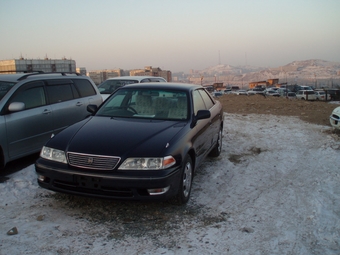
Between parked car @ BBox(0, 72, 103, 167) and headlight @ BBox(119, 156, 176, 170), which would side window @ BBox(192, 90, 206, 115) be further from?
parked car @ BBox(0, 72, 103, 167)

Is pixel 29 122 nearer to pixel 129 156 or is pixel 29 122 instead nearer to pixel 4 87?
pixel 4 87

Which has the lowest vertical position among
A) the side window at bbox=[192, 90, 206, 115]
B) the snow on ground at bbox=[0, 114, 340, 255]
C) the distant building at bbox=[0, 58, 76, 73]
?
the snow on ground at bbox=[0, 114, 340, 255]

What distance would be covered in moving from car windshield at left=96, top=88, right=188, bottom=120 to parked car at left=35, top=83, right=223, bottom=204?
0.6 inches

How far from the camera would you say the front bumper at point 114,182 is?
3658mm

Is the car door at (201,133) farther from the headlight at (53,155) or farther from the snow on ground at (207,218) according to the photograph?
the headlight at (53,155)

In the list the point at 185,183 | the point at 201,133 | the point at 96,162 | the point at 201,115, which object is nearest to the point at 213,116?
the point at 201,133

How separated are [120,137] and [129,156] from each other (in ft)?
1.46

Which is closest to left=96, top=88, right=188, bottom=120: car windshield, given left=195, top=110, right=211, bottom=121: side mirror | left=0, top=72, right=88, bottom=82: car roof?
left=195, top=110, right=211, bottom=121: side mirror

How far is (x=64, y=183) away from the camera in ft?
12.7

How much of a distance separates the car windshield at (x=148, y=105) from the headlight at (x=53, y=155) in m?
1.25

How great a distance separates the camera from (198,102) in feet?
18.5

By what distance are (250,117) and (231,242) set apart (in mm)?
9149

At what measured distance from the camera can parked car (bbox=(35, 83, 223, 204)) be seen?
3.71 metres

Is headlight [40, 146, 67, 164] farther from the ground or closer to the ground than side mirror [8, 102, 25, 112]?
closer to the ground
